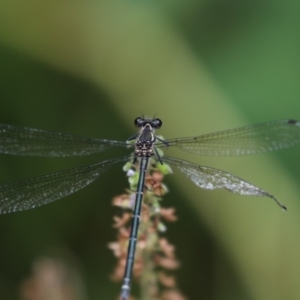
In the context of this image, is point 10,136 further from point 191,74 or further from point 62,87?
point 191,74

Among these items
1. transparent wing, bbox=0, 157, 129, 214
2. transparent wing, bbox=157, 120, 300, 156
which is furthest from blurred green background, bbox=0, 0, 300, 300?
transparent wing, bbox=0, 157, 129, 214

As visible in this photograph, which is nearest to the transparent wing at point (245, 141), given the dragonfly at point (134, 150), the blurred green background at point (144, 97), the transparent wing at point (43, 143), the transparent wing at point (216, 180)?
the dragonfly at point (134, 150)

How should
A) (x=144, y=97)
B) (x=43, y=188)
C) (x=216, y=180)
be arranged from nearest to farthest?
1. (x=216, y=180)
2. (x=43, y=188)
3. (x=144, y=97)

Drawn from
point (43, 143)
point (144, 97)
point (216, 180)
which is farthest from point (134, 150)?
point (144, 97)

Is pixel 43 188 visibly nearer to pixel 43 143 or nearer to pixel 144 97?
pixel 43 143

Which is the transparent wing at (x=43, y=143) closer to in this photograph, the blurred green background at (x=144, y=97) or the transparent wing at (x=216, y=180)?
the transparent wing at (x=216, y=180)

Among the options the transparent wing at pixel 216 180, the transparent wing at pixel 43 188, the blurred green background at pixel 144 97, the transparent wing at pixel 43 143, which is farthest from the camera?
the blurred green background at pixel 144 97
